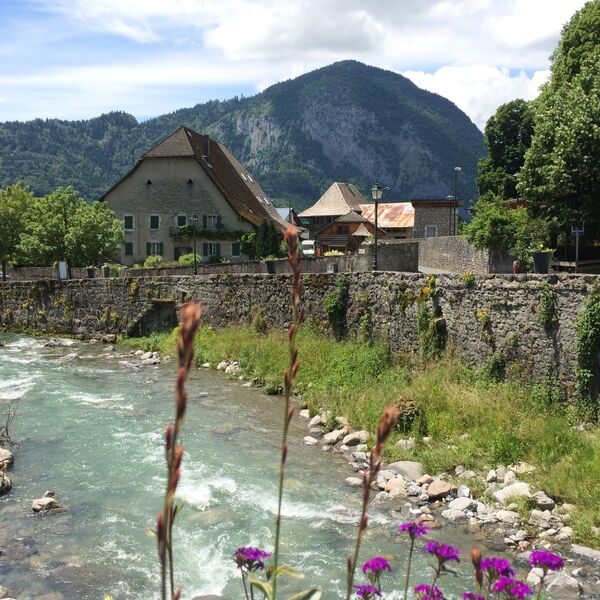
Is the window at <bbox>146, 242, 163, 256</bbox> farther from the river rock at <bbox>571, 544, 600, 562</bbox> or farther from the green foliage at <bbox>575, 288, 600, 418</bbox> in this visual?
the river rock at <bbox>571, 544, 600, 562</bbox>

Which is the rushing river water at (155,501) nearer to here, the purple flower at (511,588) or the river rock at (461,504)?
the river rock at (461,504)

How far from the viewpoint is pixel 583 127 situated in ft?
66.3

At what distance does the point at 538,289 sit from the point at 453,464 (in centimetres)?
427

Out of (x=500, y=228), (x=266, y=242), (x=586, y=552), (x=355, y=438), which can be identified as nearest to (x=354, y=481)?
(x=355, y=438)

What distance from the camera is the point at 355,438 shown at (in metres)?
13.8

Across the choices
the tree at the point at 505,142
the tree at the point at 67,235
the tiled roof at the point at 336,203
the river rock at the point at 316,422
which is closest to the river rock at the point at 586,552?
the river rock at the point at 316,422

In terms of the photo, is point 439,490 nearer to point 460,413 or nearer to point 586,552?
point 586,552

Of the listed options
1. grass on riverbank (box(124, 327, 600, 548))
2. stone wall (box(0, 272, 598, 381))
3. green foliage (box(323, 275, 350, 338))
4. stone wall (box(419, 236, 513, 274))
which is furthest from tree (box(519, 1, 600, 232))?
grass on riverbank (box(124, 327, 600, 548))

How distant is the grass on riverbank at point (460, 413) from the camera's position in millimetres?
10648

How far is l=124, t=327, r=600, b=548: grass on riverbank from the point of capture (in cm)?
1065

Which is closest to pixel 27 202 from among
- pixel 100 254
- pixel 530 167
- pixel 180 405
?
pixel 100 254

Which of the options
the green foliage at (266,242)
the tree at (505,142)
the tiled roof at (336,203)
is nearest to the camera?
the green foliage at (266,242)

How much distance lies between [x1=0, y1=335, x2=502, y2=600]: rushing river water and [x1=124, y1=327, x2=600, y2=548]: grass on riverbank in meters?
1.48

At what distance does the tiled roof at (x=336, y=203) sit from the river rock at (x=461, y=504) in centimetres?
5722
